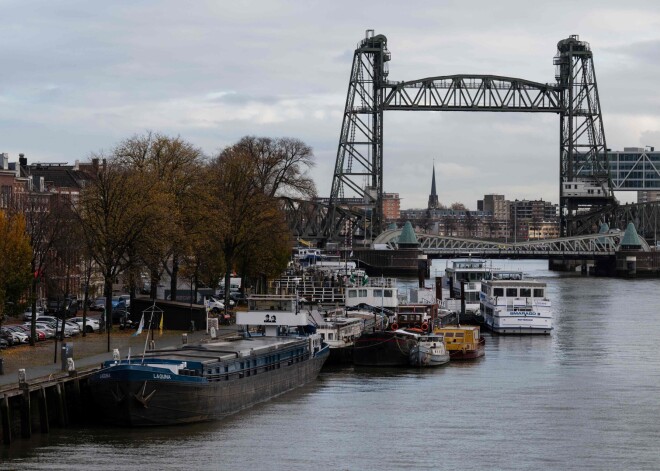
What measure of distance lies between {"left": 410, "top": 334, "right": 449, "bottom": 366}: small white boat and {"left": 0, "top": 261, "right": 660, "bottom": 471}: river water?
767 millimetres

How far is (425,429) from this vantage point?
145ft

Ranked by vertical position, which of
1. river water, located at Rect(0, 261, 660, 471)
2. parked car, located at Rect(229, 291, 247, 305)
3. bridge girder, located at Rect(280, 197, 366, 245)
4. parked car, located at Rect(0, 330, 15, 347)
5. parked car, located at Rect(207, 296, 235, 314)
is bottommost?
river water, located at Rect(0, 261, 660, 471)

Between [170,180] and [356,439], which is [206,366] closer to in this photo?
[356,439]

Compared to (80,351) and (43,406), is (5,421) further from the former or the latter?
(80,351)

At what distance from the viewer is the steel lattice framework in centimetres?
17575

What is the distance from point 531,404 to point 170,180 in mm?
31590

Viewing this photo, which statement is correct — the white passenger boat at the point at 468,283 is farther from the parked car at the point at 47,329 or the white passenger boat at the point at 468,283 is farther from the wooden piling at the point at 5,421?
the wooden piling at the point at 5,421

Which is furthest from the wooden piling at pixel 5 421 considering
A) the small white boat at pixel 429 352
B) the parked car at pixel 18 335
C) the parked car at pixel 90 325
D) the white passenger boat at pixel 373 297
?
the white passenger boat at pixel 373 297

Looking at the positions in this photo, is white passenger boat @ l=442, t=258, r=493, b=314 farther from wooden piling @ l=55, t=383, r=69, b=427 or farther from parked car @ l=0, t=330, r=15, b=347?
wooden piling @ l=55, t=383, r=69, b=427

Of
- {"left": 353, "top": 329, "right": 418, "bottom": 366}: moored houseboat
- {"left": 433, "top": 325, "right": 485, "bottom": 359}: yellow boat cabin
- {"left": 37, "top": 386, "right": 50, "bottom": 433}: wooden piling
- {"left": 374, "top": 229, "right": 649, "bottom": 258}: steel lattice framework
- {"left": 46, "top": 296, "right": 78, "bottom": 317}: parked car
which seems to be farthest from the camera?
{"left": 374, "top": 229, "right": 649, "bottom": 258}: steel lattice framework

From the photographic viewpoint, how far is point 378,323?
68.2 meters

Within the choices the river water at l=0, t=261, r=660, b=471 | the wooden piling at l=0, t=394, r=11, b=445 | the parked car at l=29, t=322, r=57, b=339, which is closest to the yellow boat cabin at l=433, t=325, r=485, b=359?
the river water at l=0, t=261, r=660, b=471

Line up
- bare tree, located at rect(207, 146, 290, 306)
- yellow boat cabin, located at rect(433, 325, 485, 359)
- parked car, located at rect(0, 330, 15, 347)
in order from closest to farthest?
1. parked car, located at rect(0, 330, 15, 347)
2. yellow boat cabin, located at rect(433, 325, 485, 359)
3. bare tree, located at rect(207, 146, 290, 306)

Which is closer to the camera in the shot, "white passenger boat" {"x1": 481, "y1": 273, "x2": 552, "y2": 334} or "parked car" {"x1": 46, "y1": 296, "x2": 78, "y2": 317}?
"white passenger boat" {"x1": 481, "y1": 273, "x2": 552, "y2": 334}
